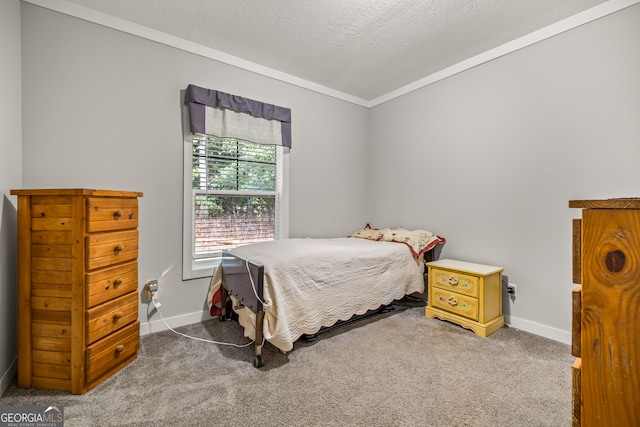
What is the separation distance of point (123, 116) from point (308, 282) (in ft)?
6.41

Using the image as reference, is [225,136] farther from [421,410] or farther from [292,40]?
[421,410]

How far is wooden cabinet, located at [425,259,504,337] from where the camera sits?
7.64ft

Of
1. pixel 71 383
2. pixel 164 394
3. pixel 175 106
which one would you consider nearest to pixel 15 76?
pixel 175 106

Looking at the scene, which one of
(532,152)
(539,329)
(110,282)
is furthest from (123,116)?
(539,329)

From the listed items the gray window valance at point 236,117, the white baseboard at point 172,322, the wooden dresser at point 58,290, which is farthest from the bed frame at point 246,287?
the gray window valance at point 236,117

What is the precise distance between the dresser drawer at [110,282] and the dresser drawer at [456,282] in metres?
2.48

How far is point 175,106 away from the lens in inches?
97.2

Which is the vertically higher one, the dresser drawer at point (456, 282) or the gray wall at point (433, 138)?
the gray wall at point (433, 138)

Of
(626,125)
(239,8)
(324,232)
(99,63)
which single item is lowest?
(324,232)

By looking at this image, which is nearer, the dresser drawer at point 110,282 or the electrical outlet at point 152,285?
the dresser drawer at point 110,282

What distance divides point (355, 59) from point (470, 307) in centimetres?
253

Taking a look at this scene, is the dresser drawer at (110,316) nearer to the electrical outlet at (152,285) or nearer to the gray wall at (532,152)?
the electrical outlet at (152,285)

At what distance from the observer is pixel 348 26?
7.54ft

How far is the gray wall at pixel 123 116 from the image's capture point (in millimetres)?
1979
